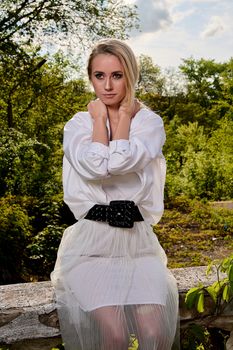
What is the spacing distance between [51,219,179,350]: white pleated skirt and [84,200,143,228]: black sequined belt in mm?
36

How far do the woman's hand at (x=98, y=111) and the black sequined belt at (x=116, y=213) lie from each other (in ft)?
1.40

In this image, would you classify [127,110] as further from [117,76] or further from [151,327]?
[151,327]

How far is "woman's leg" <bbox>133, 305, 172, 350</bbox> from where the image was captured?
2.12 meters

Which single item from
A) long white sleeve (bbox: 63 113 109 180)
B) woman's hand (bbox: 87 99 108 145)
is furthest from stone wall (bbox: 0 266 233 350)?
woman's hand (bbox: 87 99 108 145)

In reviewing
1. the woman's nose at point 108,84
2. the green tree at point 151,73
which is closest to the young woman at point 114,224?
the woman's nose at point 108,84

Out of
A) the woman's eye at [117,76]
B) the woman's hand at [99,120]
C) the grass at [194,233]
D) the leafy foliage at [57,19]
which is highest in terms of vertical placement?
the leafy foliage at [57,19]

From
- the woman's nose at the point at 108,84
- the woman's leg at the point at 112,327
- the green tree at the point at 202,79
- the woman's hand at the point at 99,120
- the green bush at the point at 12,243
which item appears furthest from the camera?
the green tree at the point at 202,79

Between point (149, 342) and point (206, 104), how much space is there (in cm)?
3408

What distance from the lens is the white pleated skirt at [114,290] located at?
2121 millimetres

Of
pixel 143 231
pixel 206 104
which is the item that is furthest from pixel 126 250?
pixel 206 104

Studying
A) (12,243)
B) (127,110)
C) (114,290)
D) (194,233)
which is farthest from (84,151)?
(194,233)

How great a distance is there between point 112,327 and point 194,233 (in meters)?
6.05

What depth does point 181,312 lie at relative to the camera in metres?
2.50

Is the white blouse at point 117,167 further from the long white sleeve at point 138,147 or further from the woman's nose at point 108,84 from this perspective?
the woman's nose at point 108,84
